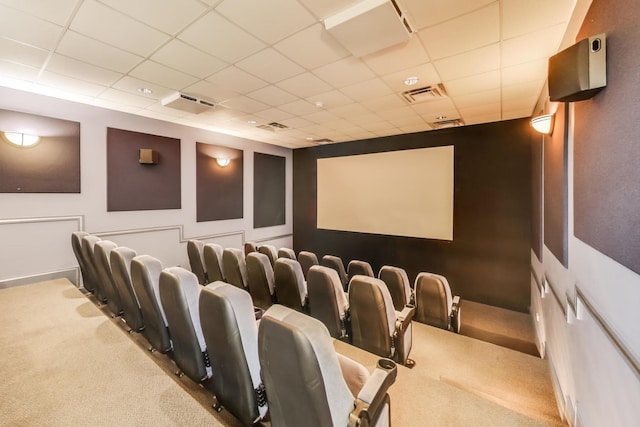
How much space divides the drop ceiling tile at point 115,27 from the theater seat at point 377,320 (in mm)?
2575

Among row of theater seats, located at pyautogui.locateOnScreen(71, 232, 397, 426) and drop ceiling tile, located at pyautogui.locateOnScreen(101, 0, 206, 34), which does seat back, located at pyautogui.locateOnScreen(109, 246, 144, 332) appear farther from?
drop ceiling tile, located at pyautogui.locateOnScreen(101, 0, 206, 34)

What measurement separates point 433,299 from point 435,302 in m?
0.05

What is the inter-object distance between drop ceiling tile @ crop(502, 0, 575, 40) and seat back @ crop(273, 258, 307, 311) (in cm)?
267

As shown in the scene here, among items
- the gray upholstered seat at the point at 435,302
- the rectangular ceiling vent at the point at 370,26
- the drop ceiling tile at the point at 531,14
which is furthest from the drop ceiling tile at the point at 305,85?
the gray upholstered seat at the point at 435,302

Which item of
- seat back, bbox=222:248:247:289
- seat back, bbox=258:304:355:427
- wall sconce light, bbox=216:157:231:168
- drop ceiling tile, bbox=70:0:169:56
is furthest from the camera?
wall sconce light, bbox=216:157:231:168

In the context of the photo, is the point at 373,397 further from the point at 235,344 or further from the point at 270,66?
the point at 270,66

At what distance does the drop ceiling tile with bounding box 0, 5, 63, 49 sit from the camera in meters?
1.89

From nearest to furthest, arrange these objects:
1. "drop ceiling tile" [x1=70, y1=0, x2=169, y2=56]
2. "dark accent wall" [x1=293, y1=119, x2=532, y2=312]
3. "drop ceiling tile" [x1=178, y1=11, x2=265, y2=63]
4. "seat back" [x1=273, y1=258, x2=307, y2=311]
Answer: "drop ceiling tile" [x1=70, y1=0, x2=169, y2=56] < "drop ceiling tile" [x1=178, y1=11, x2=265, y2=63] < "seat back" [x1=273, y1=258, x2=307, y2=311] < "dark accent wall" [x1=293, y1=119, x2=532, y2=312]

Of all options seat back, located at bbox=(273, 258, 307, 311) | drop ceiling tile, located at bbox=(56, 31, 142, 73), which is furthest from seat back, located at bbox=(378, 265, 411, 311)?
drop ceiling tile, located at bbox=(56, 31, 142, 73)

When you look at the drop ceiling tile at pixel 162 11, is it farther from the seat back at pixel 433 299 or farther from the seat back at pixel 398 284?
the seat back at pixel 433 299

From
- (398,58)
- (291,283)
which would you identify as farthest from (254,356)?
(398,58)

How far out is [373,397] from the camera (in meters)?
1.10

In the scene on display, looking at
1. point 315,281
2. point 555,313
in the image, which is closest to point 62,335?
point 315,281

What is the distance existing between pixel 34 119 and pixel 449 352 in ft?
18.4
